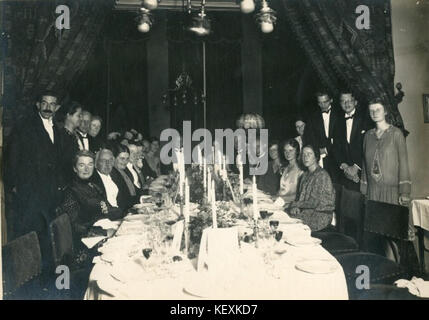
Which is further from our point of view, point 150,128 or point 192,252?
point 150,128

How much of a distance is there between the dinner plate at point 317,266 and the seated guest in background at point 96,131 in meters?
2.65

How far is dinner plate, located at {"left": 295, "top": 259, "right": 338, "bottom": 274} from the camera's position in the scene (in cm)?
192

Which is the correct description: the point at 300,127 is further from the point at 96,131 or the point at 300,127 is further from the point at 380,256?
the point at 96,131

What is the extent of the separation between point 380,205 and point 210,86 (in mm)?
2484

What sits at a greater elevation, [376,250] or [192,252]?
[192,252]

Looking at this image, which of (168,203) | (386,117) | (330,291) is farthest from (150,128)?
(330,291)

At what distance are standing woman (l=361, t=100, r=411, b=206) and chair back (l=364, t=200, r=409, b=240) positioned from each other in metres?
0.40

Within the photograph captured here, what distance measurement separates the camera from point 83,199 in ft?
10.4

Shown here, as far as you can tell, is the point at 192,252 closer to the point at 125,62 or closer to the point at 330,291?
the point at 330,291

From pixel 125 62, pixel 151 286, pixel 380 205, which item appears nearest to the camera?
pixel 151 286

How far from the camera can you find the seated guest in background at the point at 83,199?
3100 millimetres

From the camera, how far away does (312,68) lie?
151 inches
